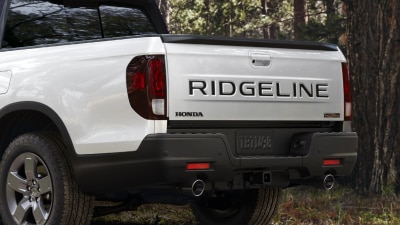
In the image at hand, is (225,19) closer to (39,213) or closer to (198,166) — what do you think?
(39,213)

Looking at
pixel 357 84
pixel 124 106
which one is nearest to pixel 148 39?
pixel 124 106

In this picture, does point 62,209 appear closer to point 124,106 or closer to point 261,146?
point 124,106

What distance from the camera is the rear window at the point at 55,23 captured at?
7.11 meters

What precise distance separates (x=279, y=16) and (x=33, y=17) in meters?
19.5

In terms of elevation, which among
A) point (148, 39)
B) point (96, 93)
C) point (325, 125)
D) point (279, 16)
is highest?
point (148, 39)

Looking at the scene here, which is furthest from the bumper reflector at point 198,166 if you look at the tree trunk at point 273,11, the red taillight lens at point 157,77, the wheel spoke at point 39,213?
the tree trunk at point 273,11

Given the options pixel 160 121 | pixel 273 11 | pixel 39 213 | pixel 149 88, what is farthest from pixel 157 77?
pixel 273 11

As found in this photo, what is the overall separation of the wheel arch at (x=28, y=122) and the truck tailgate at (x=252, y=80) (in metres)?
0.86

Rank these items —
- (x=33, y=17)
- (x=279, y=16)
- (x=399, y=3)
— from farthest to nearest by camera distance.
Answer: (x=279, y=16)
(x=399, y=3)
(x=33, y=17)

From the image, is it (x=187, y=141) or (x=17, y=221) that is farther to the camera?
(x=17, y=221)

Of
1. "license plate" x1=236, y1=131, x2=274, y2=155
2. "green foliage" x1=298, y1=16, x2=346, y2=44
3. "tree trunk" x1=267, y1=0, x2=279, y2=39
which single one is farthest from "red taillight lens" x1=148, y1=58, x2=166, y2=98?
"tree trunk" x1=267, y1=0, x2=279, y2=39

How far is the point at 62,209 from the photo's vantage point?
6.07m

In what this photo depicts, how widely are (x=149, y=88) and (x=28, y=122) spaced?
146 cm

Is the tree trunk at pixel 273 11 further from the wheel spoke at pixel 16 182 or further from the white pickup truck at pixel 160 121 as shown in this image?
the wheel spoke at pixel 16 182
